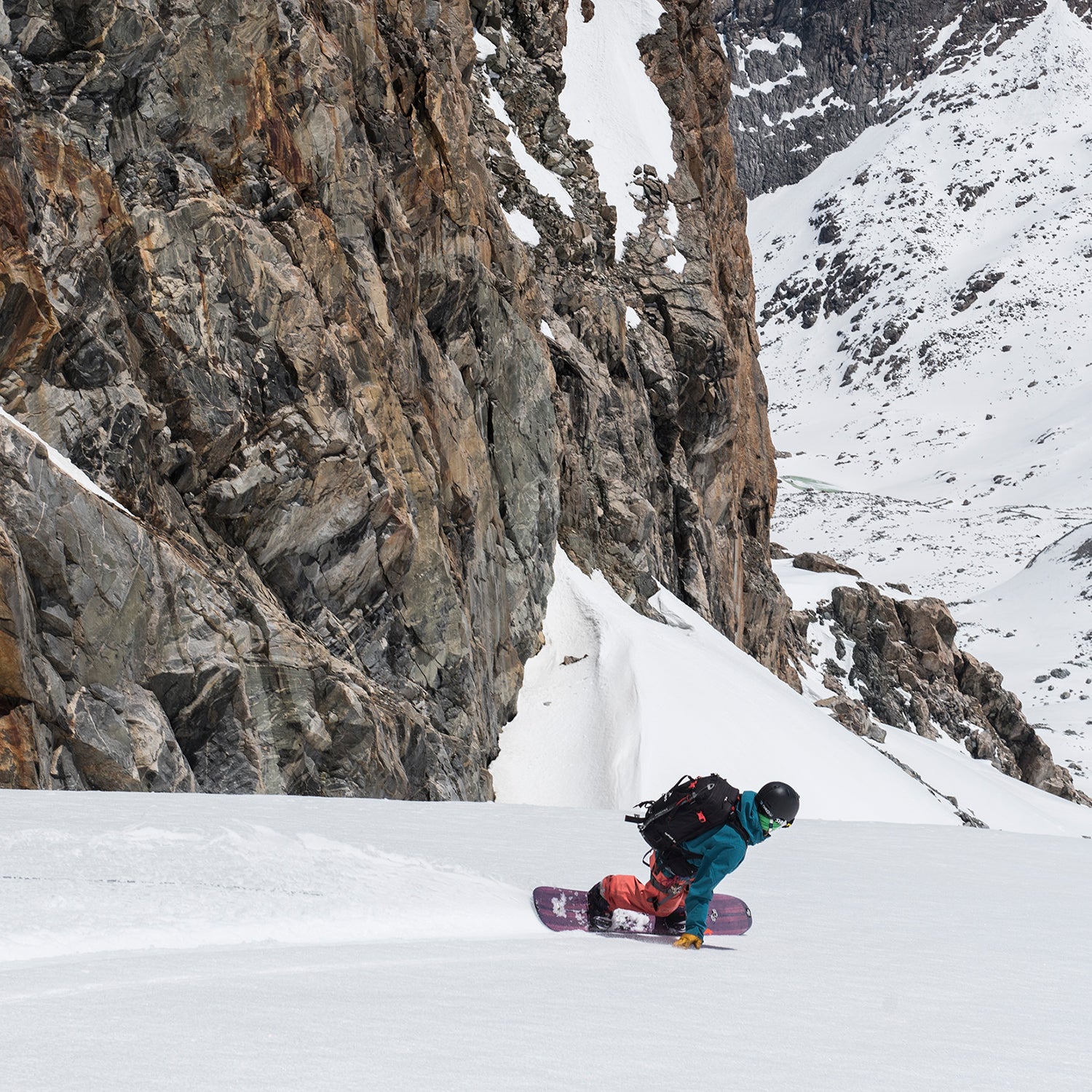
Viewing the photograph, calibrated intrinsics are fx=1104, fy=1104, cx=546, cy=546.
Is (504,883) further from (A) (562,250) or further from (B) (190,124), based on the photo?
(A) (562,250)

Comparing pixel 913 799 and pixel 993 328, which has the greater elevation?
pixel 993 328

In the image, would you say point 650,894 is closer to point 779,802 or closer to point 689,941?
point 689,941

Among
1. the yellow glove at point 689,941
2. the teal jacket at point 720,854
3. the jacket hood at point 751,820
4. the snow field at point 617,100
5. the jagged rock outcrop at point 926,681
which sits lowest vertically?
the yellow glove at point 689,941

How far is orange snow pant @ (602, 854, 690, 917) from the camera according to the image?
5.84m

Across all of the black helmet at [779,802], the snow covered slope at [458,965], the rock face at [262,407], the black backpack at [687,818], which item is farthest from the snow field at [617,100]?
the black helmet at [779,802]

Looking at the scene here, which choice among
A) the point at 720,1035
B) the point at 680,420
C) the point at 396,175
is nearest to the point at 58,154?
the point at 396,175

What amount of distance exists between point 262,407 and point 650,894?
30.3ft

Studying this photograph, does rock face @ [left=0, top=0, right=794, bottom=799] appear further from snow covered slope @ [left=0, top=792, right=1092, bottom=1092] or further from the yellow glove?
the yellow glove

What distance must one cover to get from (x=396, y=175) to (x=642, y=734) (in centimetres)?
1030

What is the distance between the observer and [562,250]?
28531mm

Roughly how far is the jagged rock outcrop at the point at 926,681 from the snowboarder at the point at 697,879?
36403 millimetres

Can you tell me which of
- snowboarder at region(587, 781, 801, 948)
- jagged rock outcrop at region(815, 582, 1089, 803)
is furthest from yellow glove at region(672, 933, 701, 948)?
Answer: jagged rock outcrop at region(815, 582, 1089, 803)

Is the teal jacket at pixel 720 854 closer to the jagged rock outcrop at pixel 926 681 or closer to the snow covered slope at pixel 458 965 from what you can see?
the snow covered slope at pixel 458 965

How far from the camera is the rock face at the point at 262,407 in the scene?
377 inches
